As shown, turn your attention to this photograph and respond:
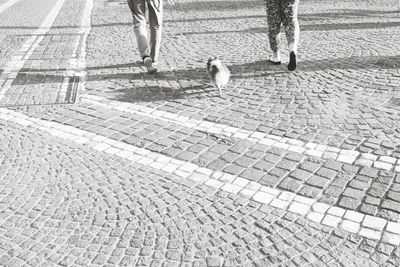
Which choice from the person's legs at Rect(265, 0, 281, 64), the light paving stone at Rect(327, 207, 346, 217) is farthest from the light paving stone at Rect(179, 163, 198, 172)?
the person's legs at Rect(265, 0, 281, 64)

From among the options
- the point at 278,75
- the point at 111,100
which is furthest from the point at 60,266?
the point at 278,75

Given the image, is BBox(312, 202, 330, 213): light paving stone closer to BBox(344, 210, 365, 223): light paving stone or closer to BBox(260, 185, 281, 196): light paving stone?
BBox(344, 210, 365, 223): light paving stone

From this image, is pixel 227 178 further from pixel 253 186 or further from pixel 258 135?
pixel 258 135

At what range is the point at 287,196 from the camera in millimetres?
4098

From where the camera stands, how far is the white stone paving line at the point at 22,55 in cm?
756

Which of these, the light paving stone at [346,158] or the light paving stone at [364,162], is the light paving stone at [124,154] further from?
the light paving stone at [364,162]

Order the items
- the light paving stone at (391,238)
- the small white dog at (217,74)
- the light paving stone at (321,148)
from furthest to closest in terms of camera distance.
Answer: the small white dog at (217,74) < the light paving stone at (321,148) < the light paving stone at (391,238)

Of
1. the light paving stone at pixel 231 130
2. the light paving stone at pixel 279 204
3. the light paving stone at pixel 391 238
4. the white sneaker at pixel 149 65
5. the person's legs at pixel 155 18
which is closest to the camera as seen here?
the light paving stone at pixel 391 238

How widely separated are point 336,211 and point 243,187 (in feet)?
2.86

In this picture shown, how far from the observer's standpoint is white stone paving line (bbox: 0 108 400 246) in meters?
3.62

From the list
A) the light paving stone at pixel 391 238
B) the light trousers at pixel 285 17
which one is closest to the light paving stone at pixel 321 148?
the light paving stone at pixel 391 238

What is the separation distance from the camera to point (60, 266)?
134 inches

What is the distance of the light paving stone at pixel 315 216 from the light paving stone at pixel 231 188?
718mm

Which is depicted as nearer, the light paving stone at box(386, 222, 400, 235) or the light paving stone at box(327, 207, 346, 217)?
the light paving stone at box(386, 222, 400, 235)
